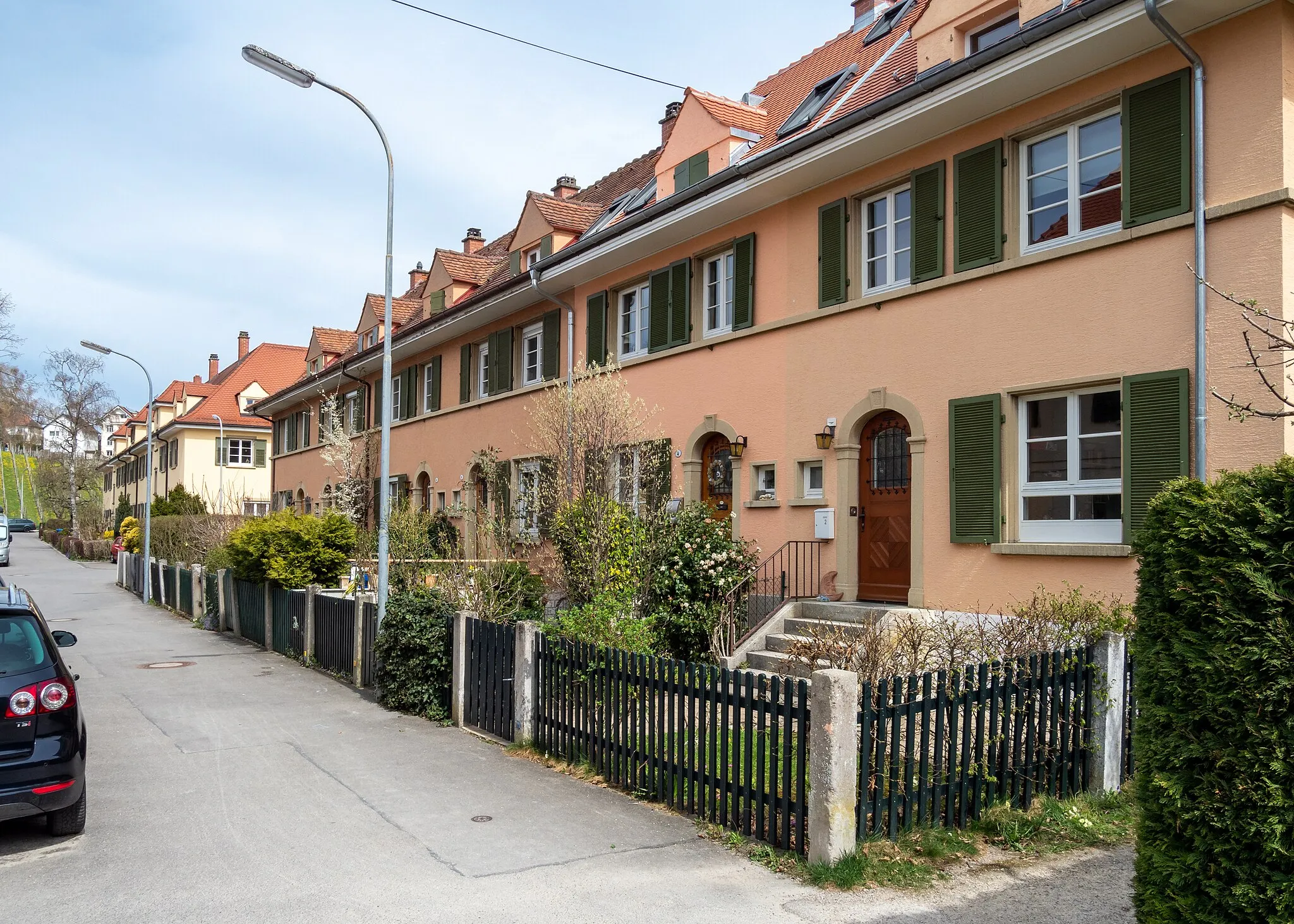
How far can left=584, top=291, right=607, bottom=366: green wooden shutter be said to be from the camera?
1789 centimetres

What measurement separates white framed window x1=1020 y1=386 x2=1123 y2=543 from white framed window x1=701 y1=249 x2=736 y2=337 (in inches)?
219

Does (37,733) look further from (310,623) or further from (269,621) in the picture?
(269,621)

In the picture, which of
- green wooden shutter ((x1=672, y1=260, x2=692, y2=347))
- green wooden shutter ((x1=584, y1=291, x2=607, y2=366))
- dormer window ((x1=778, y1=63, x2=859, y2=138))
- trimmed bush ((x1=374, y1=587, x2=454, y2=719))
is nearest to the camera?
trimmed bush ((x1=374, y1=587, x2=454, y2=719))

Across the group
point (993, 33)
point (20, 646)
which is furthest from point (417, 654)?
point (993, 33)

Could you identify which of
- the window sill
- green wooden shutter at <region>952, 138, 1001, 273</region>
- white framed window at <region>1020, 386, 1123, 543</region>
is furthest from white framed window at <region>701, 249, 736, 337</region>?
the window sill

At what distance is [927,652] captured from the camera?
7.67m

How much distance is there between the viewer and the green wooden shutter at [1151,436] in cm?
907

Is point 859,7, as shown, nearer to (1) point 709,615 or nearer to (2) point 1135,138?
(2) point 1135,138

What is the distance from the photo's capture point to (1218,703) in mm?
3799

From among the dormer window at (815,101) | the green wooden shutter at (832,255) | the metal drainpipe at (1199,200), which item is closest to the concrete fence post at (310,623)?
the green wooden shutter at (832,255)

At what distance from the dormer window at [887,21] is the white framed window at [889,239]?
4.47 metres

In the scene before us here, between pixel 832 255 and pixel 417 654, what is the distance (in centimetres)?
728

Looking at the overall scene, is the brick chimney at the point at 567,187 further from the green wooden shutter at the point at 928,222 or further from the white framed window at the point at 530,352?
the green wooden shutter at the point at 928,222

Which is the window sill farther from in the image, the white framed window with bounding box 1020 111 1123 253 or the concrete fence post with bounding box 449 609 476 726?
the concrete fence post with bounding box 449 609 476 726
